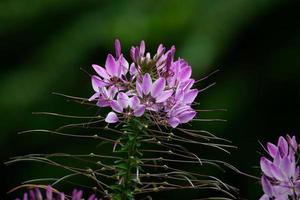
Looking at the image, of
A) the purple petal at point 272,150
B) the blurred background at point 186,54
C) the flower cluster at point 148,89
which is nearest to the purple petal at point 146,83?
the flower cluster at point 148,89

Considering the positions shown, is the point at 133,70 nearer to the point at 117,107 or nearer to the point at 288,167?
the point at 117,107

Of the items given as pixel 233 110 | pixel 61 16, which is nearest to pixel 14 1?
pixel 61 16

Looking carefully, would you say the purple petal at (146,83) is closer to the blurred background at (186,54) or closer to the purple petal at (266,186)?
the purple petal at (266,186)

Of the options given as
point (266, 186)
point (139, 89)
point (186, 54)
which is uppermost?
point (186, 54)

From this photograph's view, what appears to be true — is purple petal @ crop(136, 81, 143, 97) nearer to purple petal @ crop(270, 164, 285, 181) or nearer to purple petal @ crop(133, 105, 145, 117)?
purple petal @ crop(133, 105, 145, 117)

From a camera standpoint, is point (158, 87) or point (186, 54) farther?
point (186, 54)

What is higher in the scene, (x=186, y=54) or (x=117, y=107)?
(x=186, y=54)

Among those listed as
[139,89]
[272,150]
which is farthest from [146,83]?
[272,150]
